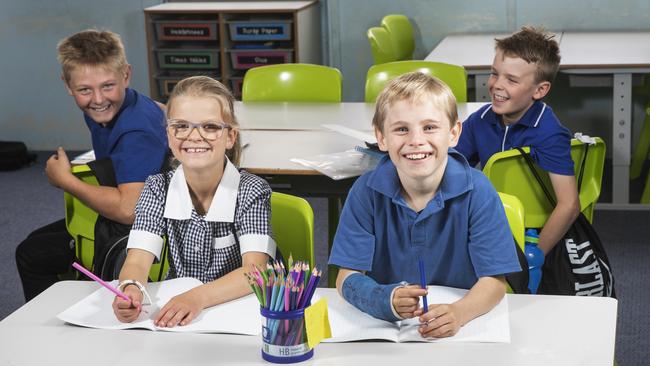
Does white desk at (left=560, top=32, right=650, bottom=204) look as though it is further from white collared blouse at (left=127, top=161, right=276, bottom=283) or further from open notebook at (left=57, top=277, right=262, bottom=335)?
open notebook at (left=57, top=277, right=262, bottom=335)

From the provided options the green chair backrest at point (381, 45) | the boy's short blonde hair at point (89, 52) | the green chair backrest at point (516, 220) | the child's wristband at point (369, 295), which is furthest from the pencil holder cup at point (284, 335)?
the green chair backrest at point (381, 45)

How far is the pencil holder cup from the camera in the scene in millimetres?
1565

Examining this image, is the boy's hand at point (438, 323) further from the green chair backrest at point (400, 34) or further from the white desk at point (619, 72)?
the green chair backrest at point (400, 34)

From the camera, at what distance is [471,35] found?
18.7ft

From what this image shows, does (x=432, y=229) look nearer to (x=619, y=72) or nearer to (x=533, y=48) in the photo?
(x=533, y=48)

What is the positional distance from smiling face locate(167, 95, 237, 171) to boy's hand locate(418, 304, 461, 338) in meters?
0.64

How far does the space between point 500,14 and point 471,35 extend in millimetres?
212

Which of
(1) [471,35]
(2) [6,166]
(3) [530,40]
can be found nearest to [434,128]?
(3) [530,40]

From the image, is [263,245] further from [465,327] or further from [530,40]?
[530,40]

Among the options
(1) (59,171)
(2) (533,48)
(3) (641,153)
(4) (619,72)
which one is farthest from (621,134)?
(1) (59,171)

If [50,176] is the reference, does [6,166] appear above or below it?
below

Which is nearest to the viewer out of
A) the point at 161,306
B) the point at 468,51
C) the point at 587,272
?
the point at 161,306

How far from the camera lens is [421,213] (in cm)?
187

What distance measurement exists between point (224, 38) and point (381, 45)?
1155 millimetres
